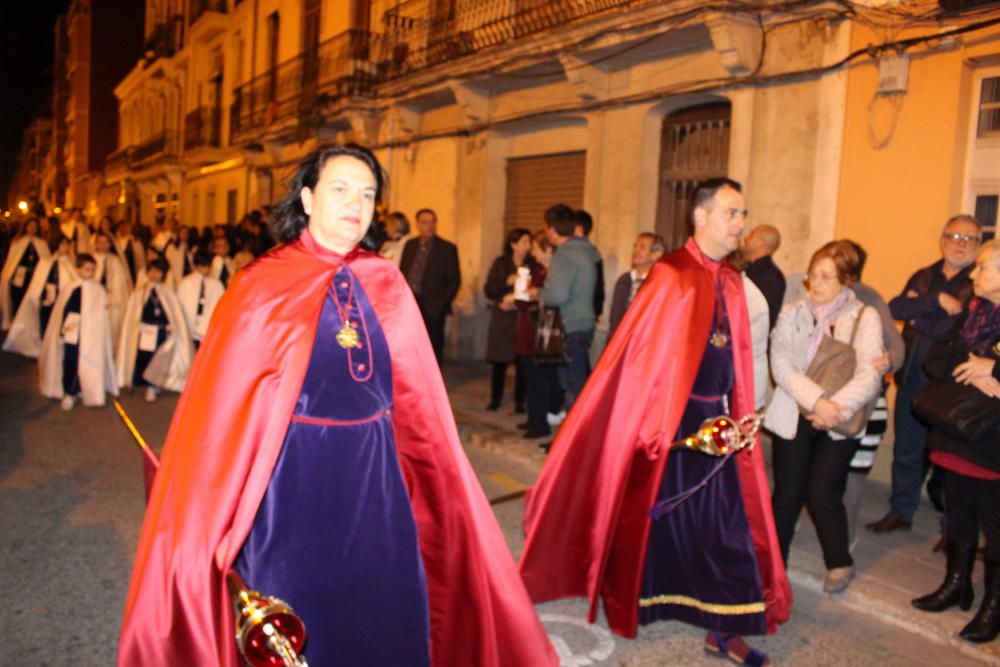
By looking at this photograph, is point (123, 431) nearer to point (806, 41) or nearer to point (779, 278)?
point (779, 278)

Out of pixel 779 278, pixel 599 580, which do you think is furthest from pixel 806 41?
pixel 599 580

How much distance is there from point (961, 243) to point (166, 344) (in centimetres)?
743

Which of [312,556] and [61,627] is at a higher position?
[312,556]

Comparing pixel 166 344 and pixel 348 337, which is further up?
pixel 348 337

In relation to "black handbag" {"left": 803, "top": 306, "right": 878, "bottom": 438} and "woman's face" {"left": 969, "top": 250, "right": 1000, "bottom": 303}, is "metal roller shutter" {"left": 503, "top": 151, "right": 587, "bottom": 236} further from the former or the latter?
"woman's face" {"left": 969, "top": 250, "right": 1000, "bottom": 303}

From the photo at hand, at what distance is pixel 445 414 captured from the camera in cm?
300

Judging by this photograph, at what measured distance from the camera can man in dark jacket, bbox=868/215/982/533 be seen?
18.4ft

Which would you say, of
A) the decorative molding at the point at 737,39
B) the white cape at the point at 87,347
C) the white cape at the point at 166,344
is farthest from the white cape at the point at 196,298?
the decorative molding at the point at 737,39

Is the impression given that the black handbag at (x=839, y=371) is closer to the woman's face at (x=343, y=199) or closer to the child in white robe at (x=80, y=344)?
the woman's face at (x=343, y=199)

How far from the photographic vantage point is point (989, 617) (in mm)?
4141

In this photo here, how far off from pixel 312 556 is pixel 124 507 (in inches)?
147

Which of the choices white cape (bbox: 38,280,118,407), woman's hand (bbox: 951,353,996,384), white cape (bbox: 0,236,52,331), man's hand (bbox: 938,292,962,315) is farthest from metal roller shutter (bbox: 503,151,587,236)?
woman's hand (bbox: 951,353,996,384)

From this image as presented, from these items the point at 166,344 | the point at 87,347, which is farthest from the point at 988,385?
the point at 87,347

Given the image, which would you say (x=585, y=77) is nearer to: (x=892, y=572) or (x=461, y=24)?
(x=461, y=24)
